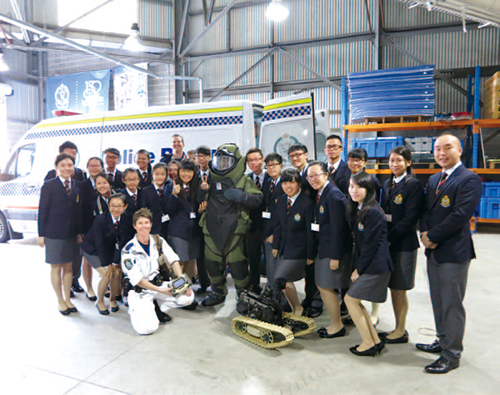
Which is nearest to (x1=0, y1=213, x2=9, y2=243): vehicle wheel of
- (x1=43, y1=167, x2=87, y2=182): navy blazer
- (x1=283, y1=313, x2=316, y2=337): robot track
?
(x1=43, y1=167, x2=87, y2=182): navy blazer

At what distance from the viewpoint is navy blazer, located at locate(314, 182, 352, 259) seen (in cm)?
306

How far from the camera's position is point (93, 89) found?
1348cm

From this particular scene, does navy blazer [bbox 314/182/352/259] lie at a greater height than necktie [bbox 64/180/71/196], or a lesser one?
lesser

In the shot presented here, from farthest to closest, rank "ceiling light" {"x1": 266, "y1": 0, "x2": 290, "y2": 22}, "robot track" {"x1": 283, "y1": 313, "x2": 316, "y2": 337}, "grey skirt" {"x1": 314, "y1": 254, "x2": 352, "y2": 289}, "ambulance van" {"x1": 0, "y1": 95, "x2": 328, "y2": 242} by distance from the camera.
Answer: "ceiling light" {"x1": 266, "y1": 0, "x2": 290, "y2": 22}, "ambulance van" {"x1": 0, "y1": 95, "x2": 328, "y2": 242}, "robot track" {"x1": 283, "y1": 313, "x2": 316, "y2": 337}, "grey skirt" {"x1": 314, "y1": 254, "x2": 352, "y2": 289}

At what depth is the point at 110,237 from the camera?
12.5 feet

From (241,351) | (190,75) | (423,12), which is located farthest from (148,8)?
(241,351)

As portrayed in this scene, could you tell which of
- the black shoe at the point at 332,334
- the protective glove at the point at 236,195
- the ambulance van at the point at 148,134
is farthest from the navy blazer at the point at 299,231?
the ambulance van at the point at 148,134

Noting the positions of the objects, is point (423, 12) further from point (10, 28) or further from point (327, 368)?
point (10, 28)

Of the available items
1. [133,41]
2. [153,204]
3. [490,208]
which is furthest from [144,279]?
[490,208]

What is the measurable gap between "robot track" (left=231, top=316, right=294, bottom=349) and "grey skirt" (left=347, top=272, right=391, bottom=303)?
670 mm

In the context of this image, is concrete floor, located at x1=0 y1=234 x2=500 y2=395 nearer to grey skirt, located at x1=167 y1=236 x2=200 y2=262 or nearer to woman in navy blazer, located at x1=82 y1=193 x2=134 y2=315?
woman in navy blazer, located at x1=82 y1=193 x2=134 y2=315

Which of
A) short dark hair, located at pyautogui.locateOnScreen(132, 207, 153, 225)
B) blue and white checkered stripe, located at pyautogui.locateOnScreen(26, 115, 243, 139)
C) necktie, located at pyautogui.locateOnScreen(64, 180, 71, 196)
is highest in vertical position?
blue and white checkered stripe, located at pyautogui.locateOnScreen(26, 115, 243, 139)

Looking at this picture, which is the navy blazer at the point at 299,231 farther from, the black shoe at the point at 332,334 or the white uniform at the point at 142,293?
the white uniform at the point at 142,293

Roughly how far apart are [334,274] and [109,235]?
2.39 meters
